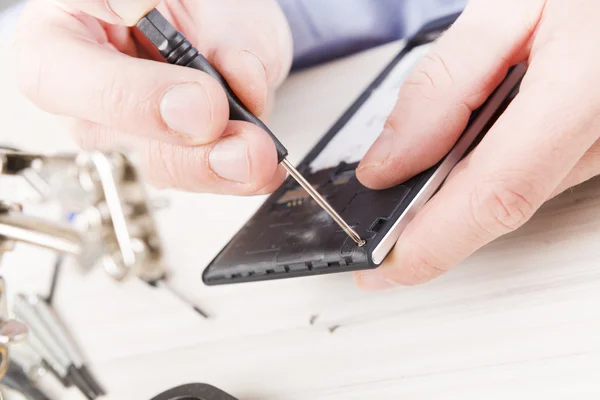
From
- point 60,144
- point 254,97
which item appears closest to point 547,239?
point 254,97

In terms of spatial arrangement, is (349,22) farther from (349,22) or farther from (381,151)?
(381,151)

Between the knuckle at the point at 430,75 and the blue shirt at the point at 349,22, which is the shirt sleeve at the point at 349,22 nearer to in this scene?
the blue shirt at the point at 349,22

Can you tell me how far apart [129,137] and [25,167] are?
4.4 inches

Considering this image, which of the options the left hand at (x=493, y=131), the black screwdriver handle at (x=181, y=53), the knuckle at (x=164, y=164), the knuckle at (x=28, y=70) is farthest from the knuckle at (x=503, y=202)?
the knuckle at (x=28, y=70)

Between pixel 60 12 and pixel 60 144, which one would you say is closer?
pixel 60 12

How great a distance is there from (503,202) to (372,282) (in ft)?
0.31

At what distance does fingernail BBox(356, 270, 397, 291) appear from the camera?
1.11ft

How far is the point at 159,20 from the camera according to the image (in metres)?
0.30

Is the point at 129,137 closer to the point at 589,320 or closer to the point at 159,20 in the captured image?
the point at 159,20

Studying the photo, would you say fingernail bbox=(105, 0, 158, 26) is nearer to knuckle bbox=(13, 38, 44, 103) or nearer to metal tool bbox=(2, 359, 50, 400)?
knuckle bbox=(13, 38, 44, 103)

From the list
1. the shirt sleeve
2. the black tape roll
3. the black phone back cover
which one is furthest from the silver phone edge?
the shirt sleeve

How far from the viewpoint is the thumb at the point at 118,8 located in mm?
282

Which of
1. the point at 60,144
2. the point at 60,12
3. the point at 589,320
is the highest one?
the point at 60,12

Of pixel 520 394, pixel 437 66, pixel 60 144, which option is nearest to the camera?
pixel 520 394
